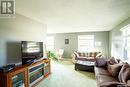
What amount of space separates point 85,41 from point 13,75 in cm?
658

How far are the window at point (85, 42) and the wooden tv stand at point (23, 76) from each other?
15.2 ft

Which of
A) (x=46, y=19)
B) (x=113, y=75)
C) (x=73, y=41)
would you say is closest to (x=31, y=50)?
(x=46, y=19)

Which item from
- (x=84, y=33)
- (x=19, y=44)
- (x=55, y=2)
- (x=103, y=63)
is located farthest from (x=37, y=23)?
(x=84, y=33)

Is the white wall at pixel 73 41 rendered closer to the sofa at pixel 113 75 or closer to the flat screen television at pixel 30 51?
the sofa at pixel 113 75

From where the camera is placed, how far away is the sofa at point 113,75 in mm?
2041

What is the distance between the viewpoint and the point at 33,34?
13.5ft

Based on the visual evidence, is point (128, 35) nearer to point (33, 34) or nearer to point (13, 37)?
point (33, 34)

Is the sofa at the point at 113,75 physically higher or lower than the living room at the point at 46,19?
lower

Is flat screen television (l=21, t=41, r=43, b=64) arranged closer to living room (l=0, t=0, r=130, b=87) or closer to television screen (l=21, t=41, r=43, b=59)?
television screen (l=21, t=41, r=43, b=59)

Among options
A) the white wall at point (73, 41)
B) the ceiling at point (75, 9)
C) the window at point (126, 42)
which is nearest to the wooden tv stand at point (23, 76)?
the ceiling at point (75, 9)

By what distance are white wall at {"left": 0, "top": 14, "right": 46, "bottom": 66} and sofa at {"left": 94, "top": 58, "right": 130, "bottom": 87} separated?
7.96 feet

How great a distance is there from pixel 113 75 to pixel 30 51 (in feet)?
8.26

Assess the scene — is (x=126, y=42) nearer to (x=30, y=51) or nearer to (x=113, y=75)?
(x=113, y=75)

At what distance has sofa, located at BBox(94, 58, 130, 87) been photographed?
2.04m
